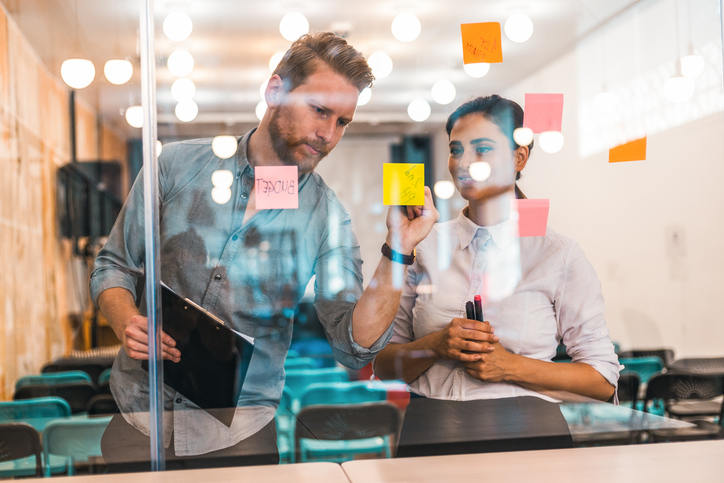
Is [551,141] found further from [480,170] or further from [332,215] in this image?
[332,215]

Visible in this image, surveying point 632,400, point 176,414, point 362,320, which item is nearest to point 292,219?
point 362,320

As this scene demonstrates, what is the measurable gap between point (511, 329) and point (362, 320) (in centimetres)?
45

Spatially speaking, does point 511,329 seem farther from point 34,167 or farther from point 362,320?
point 34,167

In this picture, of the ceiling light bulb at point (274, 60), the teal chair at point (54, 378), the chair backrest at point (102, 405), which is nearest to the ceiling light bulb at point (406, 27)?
the ceiling light bulb at point (274, 60)

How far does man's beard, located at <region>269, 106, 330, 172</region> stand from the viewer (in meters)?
1.63

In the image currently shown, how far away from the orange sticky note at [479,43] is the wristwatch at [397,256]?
0.63 m

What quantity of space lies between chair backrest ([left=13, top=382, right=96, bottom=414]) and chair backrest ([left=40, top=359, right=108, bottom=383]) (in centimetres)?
4

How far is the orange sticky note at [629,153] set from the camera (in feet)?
6.05

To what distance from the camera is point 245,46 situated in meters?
1.67

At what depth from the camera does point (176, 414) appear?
1.59 m

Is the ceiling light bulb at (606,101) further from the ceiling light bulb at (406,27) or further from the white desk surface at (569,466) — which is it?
the white desk surface at (569,466)

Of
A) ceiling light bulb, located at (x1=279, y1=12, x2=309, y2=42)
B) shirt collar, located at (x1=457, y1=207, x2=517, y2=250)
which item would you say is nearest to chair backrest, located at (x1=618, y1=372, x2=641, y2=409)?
shirt collar, located at (x1=457, y1=207, x2=517, y2=250)

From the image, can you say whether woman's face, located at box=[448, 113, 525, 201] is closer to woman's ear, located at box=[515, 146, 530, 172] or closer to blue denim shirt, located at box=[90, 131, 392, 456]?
woman's ear, located at box=[515, 146, 530, 172]

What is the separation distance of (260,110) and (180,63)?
0.87ft
